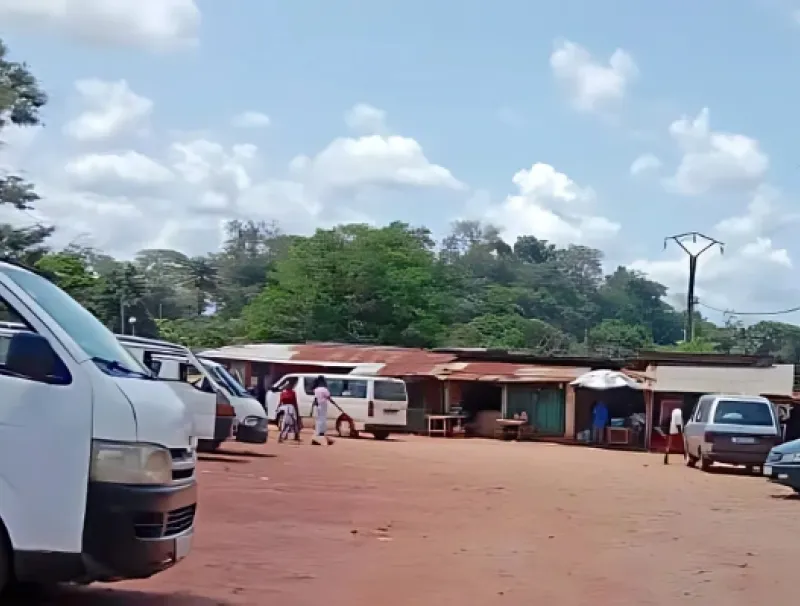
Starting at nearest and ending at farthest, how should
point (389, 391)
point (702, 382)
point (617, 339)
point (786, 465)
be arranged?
point (786, 465) < point (389, 391) < point (702, 382) < point (617, 339)

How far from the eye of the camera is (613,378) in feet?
119

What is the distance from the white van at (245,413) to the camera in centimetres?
2367

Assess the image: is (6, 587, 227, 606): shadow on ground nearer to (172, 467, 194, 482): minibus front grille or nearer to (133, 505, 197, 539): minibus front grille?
(133, 505, 197, 539): minibus front grille

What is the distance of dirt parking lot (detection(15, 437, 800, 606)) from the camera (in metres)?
8.91

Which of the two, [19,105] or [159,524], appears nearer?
[159,524]

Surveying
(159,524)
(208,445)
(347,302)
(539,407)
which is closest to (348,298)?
(347,302)

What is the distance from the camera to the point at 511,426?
38969mm

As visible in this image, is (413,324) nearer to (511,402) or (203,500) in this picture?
(511,402)

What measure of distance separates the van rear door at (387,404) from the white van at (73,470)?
27220mm

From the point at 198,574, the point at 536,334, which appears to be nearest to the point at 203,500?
the point at 198,574

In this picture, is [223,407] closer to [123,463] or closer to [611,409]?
[123,463]

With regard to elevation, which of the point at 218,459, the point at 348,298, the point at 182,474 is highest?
the point at 348,298

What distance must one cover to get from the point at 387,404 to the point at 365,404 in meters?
0.63

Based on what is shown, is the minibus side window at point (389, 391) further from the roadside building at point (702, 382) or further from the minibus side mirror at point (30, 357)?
the minibus side mirror at point (30, 357)
